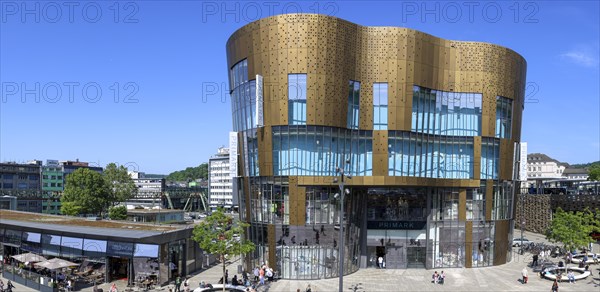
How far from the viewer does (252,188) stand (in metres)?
48.5

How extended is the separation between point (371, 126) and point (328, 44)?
953 centimetres

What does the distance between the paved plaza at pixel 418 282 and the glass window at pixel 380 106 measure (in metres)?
15.4

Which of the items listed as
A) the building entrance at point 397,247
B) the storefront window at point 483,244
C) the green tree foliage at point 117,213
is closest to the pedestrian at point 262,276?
the building entrance at point 397,247

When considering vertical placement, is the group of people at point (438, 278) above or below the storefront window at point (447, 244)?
below

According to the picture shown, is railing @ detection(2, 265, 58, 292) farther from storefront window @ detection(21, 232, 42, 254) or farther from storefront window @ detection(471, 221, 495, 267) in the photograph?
storefront window @ detection(471, 221, 495, 267)

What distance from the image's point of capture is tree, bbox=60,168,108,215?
85.4 m

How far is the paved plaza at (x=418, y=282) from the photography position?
140 ft

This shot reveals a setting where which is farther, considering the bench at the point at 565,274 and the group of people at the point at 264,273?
the bench at the point at 565,274

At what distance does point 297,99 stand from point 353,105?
20.0ft

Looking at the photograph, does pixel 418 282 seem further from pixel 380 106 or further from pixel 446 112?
pixel 446 112

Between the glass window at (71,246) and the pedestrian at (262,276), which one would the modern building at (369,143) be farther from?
the glass window at (71,246)

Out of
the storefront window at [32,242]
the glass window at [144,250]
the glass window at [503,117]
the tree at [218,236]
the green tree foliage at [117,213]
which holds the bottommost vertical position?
the green tree foliage at [117,213]

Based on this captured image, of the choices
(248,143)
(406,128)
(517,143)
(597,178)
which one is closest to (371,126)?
(406,128)

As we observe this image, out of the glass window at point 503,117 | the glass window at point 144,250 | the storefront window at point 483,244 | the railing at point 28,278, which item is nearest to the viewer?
the railing at point 28,278
